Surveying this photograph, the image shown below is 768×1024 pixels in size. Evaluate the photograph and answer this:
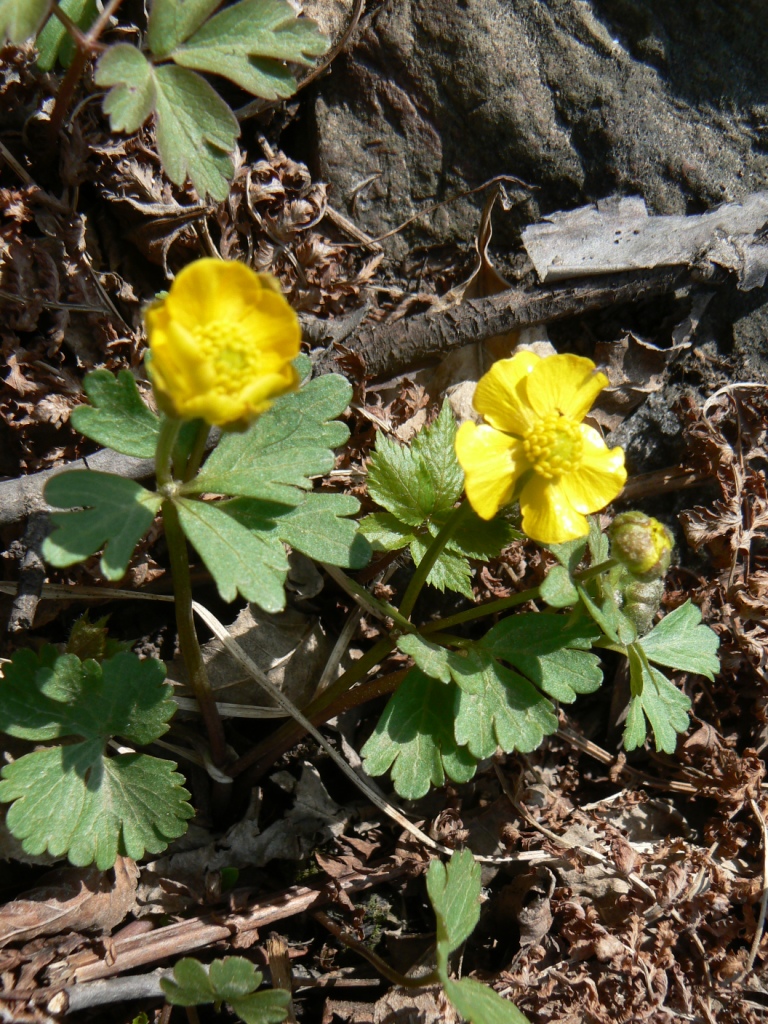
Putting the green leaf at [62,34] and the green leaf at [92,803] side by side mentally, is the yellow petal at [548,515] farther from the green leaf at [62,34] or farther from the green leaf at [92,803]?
the green leaf at [62,34]

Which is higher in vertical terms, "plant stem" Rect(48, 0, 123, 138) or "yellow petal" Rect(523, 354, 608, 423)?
"plant stem" Rect(48, 0, 123, 138)

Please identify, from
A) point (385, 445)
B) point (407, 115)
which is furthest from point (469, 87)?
point (385, 445)

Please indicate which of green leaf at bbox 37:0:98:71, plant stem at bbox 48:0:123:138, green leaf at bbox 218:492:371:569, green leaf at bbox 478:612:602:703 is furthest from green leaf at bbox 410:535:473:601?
green leaf at bbox 37:0:98:71

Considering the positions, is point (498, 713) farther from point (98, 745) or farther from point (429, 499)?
point (98, 745)

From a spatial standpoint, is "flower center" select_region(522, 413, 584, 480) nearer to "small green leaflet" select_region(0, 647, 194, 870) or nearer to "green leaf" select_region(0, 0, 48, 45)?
"small green leaflet" select_region(0, 647, 194, 870)

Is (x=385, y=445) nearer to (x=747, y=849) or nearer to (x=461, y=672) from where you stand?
(x=461, y=672)

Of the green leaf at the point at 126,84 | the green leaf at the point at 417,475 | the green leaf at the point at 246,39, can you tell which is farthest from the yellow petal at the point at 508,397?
the green leaf at the point at 126,84

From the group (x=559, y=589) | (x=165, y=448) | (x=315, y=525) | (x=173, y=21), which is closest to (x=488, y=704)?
(x=559, y=589)
